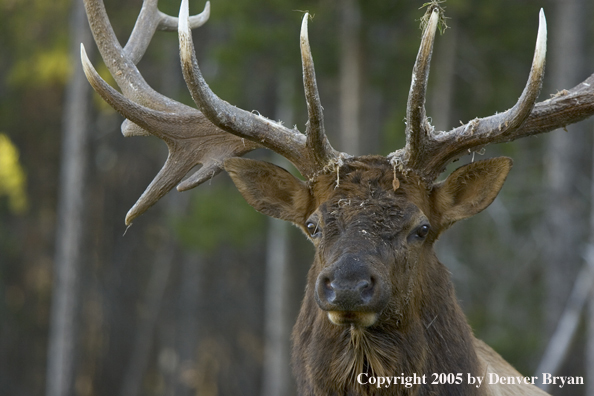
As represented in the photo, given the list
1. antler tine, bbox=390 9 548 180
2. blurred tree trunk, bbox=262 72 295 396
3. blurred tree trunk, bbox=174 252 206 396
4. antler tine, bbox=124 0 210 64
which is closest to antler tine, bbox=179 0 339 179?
antler tine, bbox=390 9 548 180

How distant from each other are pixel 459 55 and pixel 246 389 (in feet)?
48.6

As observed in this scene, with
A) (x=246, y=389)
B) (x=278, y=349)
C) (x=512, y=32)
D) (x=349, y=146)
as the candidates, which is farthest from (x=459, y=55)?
(x=246, y=389)

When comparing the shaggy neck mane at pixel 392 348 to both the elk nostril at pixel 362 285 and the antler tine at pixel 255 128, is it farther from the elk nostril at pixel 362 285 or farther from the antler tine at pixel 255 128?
the antler tine at pixel 255 128

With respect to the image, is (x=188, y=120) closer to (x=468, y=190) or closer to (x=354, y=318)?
(x=468, y=190)

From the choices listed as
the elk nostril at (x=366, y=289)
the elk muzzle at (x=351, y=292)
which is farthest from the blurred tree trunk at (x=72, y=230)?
the elk nostril at (x=366, y=289)

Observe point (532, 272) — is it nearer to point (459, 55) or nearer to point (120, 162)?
point (459, 55)

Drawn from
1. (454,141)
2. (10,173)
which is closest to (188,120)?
(454,141)

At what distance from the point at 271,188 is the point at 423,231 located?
1160 millimetres

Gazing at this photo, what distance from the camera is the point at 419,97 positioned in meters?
4.39

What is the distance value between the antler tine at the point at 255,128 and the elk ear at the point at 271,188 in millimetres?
134

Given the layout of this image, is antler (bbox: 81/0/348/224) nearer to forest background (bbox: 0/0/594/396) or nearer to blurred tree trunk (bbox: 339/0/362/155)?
forest background (bbox: 0/0/594/396)

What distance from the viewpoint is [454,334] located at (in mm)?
4477

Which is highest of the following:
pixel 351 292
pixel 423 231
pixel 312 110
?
pixel 312 110

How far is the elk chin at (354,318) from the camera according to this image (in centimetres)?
389
